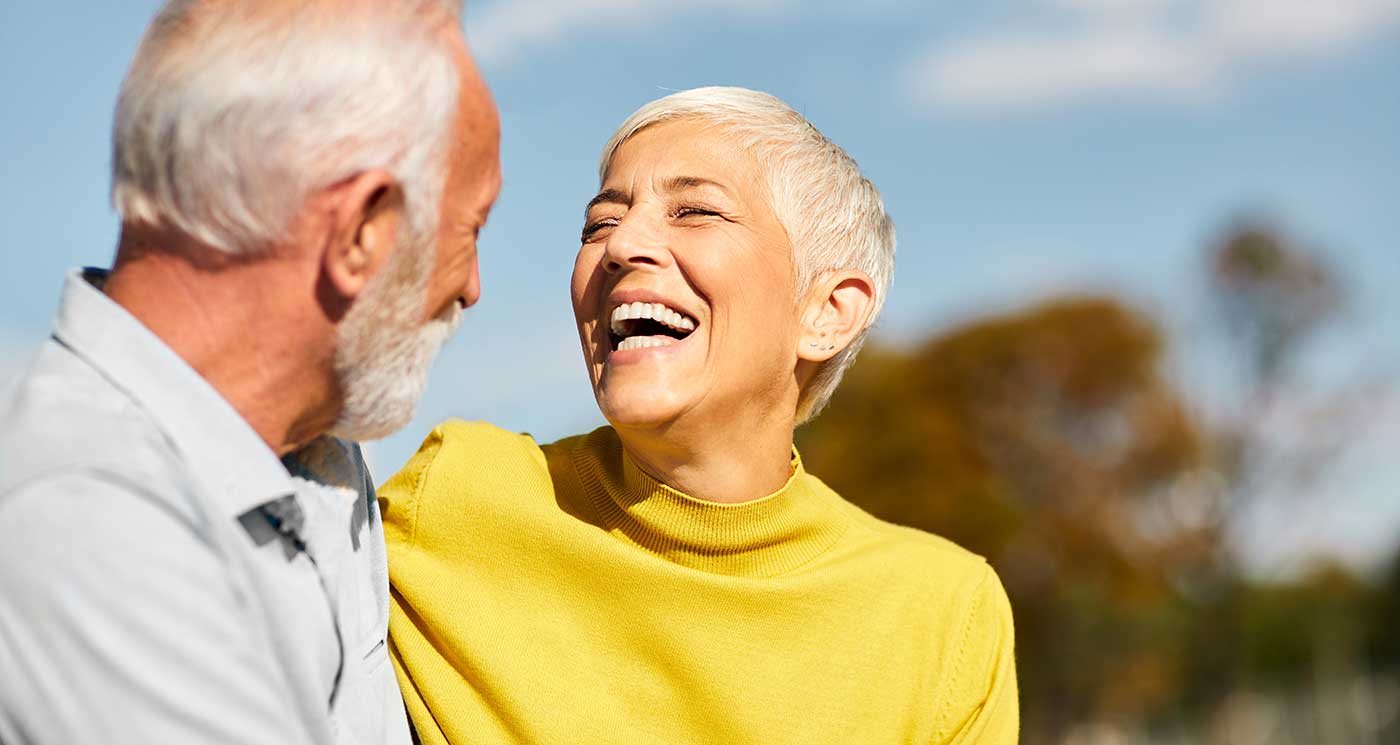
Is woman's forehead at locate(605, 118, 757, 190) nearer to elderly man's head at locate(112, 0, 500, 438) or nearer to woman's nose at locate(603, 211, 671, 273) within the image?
woman's nose at locate(603, 211, 671, 273)

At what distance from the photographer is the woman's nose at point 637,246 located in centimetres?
310

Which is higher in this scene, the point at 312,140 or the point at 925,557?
the point at 312,140

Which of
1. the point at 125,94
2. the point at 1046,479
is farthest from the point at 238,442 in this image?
the point at 1046,479

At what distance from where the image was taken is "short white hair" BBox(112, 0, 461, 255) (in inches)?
76.1

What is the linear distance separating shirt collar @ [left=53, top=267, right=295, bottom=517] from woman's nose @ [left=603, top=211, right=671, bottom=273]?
1.24 metres

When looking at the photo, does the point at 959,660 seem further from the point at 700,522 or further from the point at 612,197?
the point at 612,197

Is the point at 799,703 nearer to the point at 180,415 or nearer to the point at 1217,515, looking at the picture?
the point at 180,415

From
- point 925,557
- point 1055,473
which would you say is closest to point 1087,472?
point 1055,473

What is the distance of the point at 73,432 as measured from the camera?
181cm

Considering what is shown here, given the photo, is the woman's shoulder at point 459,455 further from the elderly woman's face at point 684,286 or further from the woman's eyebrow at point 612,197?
the woman's eyebrow at point 612,197

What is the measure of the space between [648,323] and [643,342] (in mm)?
98

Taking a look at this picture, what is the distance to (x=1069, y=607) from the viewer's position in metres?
28.1

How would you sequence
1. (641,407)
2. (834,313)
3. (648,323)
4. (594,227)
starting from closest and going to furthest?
(641,407) → (648,323) → (594,227) → (834,313)

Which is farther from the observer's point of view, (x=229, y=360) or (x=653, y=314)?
(x=653, y=314)
